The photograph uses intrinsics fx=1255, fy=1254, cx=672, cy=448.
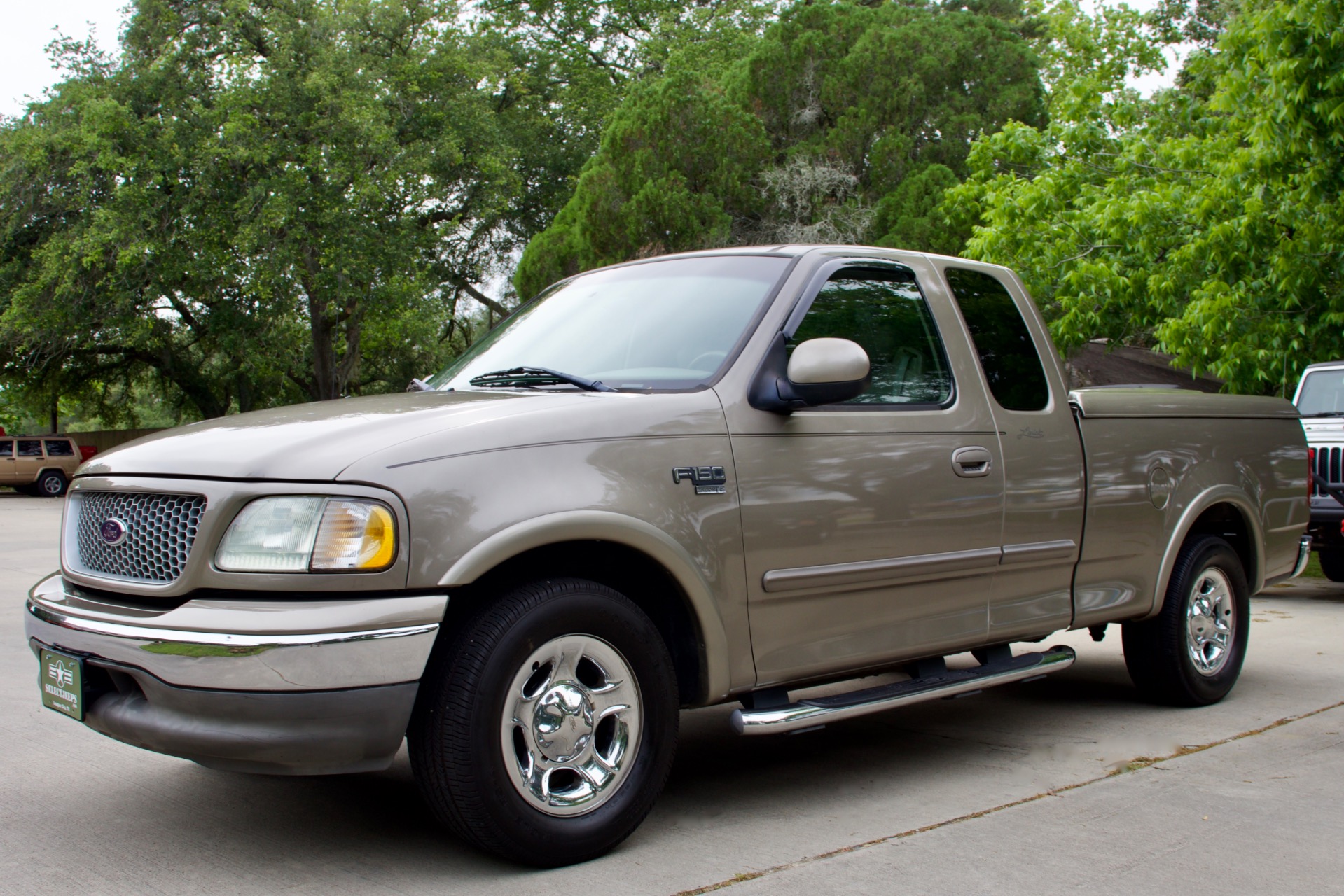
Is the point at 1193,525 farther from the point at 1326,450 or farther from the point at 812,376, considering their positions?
the point at 1326,450

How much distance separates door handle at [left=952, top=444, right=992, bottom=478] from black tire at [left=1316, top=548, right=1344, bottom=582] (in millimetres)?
7164

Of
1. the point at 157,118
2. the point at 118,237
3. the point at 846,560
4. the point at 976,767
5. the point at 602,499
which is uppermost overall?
the point at 157,118

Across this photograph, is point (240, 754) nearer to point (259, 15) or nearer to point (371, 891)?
point (371, 891)

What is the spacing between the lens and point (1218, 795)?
432 centimetres

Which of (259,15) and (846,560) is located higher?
(259,15)

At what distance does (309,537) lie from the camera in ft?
10.6

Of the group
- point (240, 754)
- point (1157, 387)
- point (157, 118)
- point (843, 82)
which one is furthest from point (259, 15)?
point (240, 754)

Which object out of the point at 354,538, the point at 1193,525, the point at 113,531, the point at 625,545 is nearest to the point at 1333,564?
the point at 1193,525

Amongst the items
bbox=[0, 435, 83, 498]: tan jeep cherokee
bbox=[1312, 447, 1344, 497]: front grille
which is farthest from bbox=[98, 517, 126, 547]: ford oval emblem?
bbox=[0, 435, 83, 498]: tan jeep cherokee

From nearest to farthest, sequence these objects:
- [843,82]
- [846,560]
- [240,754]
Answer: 1. [240,754]
2. [846,560]
3. [843,82]

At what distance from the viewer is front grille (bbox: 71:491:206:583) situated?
3387mm

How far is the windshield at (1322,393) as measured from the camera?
11406mm

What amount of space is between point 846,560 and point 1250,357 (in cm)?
1060

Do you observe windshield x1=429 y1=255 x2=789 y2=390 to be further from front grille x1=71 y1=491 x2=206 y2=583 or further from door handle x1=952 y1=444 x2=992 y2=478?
front grille x1=71 y1=491 x2=206 y2=583
